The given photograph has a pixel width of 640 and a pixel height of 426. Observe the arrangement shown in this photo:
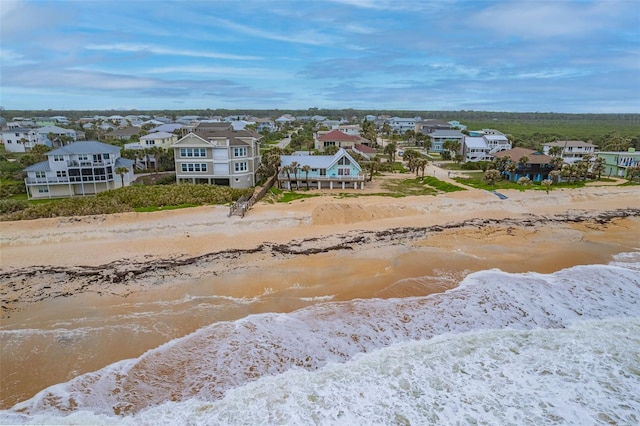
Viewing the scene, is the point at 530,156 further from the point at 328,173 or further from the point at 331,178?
the point at 328,173

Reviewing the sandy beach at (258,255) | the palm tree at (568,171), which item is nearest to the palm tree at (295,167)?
the sandy beach at (258,255)

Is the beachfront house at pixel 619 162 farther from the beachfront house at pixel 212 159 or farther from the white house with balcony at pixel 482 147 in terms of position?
the beachfront house at pixel 212 159

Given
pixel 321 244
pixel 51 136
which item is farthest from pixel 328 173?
pixel 51 136

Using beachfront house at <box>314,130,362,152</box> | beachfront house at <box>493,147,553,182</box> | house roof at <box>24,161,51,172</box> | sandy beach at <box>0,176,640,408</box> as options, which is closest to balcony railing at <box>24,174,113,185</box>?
house roof at <box>24,161,51,172</box>

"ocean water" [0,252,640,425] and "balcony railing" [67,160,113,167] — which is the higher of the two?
"balcony railing" [67,160,113,167]

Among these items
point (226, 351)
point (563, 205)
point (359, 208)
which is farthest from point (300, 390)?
point (563, 205)

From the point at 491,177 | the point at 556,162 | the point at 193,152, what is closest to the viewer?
the point at 193,152

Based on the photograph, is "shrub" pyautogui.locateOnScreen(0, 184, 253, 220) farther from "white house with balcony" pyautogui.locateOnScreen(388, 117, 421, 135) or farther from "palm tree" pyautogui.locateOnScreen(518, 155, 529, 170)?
"white house with balcony" pyautogui.locateOnScreen(388, 117, 421, 135)
